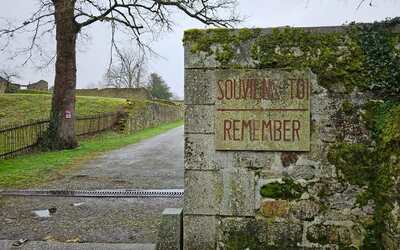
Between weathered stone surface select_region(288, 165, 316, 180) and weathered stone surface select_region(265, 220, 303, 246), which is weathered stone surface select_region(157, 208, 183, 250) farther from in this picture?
weathered stone surface select_region(288, 165, 316, 180)

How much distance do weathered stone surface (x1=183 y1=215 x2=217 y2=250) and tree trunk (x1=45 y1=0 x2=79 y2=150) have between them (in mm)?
14137

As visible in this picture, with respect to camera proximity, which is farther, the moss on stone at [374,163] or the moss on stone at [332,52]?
the moss on stone at [332,52]

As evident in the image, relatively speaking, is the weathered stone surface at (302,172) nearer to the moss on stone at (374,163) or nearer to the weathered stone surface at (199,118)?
the moss on stone at (374,163)

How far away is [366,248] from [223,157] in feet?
5.50

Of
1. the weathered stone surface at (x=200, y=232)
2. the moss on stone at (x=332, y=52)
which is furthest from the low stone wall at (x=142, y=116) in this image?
the moss on stone at (x=332, y=52)

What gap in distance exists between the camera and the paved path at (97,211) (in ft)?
20.5

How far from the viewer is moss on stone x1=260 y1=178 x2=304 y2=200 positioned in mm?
4566

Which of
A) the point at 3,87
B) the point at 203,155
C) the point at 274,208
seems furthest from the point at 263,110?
the point at 3,87

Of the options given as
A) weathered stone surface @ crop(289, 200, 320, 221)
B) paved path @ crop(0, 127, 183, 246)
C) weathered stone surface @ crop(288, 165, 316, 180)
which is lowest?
paved path @ crop(0, 127, 183, 246)

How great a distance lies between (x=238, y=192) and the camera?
4.64 metres

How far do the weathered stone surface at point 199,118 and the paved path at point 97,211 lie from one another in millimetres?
2002

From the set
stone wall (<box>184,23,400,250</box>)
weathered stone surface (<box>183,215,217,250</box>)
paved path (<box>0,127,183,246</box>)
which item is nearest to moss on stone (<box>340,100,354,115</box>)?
stone wall (<box>184,23,400,250</box>)

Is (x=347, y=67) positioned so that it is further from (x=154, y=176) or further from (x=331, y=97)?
(x=154, y=176)

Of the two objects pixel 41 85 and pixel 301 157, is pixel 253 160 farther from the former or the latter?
pixel 41 85
